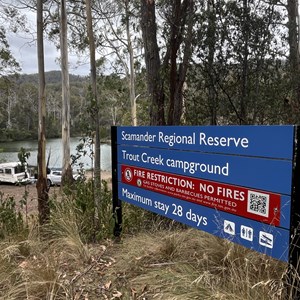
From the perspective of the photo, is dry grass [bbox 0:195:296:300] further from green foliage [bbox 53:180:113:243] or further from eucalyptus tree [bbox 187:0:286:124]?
eucalyptus tree [bbox 187:0:286:124]

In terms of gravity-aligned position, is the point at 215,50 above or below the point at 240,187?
above

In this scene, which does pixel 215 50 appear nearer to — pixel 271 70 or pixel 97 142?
pixel 271 70

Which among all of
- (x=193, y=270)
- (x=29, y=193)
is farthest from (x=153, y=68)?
(x=29, y=193)

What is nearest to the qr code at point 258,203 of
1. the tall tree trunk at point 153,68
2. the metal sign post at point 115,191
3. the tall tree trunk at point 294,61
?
the metal sign post at point 115,191

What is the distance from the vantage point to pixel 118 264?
10.2 ft

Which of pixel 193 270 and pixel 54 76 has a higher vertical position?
pixel 54 76

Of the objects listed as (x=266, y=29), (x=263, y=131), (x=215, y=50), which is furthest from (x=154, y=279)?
(x=266, y=29)

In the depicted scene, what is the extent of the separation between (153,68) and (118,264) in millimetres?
3088

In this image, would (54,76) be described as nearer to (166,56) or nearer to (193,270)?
(166,56)

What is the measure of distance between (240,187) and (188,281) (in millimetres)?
711

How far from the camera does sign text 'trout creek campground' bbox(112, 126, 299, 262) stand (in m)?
2.10

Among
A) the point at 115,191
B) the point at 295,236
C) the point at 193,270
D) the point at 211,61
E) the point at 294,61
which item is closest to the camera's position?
the point at 295,236

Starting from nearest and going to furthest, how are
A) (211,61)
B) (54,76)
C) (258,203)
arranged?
(258,203) → (211,61) → (54,76)

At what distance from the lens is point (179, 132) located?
3.01 meters
